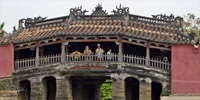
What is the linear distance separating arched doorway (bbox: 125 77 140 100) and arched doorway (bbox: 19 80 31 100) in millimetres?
7003

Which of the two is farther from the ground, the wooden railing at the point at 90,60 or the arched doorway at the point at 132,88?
the wooden railing at the point at 90,60

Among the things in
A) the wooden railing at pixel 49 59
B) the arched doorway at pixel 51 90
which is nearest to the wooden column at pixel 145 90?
the wooden railing at pixel 49 59

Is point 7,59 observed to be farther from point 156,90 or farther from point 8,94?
point 156,90

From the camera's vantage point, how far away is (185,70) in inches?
1284

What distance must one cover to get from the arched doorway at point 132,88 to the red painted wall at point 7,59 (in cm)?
829

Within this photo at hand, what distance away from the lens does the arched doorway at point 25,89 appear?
3597 cm

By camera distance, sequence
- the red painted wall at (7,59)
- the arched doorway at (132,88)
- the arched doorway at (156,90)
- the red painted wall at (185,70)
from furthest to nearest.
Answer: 1. the arched doorway at (132,88)
2. the arched doorway at (156,90)
3. the red painted wall at (7,59)
4. the red painted wall at (185,70)

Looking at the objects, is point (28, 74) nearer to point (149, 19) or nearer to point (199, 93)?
point (149, 19)

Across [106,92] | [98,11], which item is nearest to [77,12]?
[98,11]

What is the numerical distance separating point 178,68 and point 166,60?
1461mm

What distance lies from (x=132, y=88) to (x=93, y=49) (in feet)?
13.6

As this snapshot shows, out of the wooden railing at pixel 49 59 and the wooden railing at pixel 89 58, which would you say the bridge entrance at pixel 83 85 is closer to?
the wooden railing at pixel 49 59

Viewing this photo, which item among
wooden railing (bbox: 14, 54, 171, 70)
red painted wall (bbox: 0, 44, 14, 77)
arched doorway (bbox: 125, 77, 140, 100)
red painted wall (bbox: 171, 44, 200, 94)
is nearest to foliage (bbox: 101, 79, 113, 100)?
arched doorway (bbox: 125, 77, 140, 100)

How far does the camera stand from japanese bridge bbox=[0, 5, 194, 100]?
109 ft
